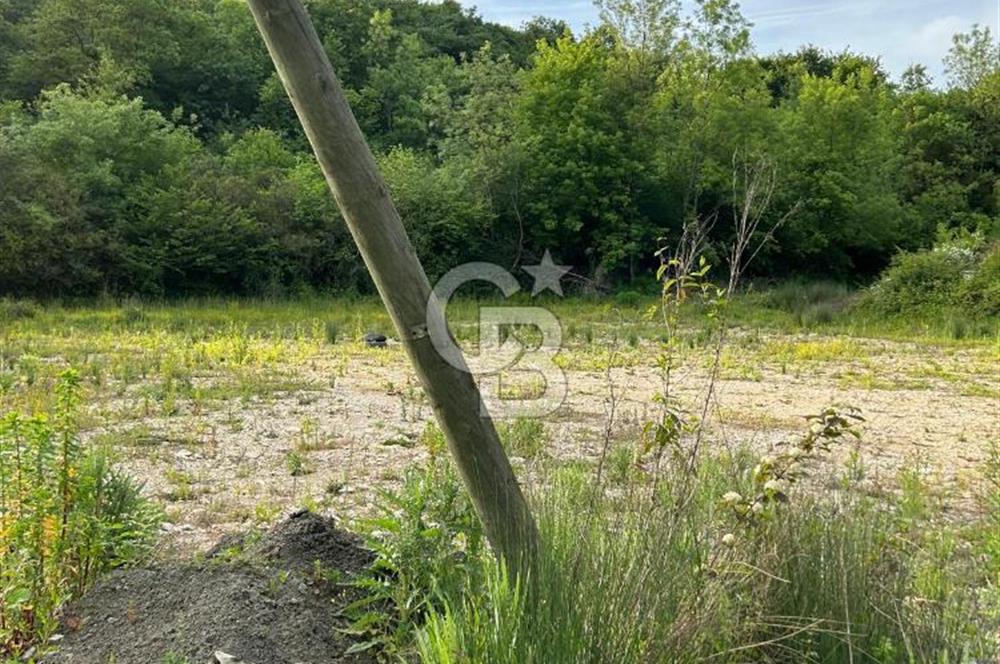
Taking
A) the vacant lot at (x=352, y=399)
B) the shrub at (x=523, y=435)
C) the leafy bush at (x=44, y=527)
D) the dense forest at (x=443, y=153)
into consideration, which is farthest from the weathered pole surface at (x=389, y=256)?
the dense forest at (x=443, y=153)

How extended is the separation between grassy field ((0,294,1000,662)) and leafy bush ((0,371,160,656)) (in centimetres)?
86

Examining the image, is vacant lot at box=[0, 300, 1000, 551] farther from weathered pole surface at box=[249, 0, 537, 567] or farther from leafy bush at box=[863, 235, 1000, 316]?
leafy bush at box=[863, 235, 1000, 316]

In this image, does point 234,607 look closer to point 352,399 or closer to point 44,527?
point 44,527

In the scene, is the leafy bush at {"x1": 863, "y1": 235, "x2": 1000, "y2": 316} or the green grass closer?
the green grass

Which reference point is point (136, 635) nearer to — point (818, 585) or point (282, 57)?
point (282, 57)

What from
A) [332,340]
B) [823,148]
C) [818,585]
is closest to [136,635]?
[818,585]

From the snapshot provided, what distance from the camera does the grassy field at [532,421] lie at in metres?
2.13

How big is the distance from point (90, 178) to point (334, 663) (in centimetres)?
2030

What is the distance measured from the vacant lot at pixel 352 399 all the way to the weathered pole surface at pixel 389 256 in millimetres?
296

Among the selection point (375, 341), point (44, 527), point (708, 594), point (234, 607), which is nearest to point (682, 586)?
point (708, 594)

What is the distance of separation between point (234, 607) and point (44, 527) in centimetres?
69

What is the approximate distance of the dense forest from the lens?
64.7 feet

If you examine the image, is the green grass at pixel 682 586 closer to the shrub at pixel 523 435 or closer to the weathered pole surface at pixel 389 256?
the weathered pole surface at pixel 389 256

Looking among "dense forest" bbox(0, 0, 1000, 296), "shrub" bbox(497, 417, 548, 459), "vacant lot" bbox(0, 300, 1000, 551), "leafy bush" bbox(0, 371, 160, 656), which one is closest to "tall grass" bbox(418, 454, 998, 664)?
"vacant lot" bbox(0, 300, 1000, 551)
